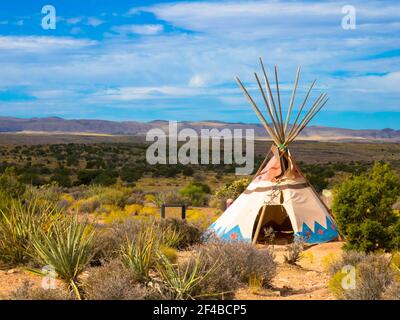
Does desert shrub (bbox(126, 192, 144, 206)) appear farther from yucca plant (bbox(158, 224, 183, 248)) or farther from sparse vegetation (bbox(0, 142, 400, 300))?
yucca plant (bbox(158, 224, 183, 248))

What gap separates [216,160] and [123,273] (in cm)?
5365

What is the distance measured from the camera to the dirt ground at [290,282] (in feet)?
26.9

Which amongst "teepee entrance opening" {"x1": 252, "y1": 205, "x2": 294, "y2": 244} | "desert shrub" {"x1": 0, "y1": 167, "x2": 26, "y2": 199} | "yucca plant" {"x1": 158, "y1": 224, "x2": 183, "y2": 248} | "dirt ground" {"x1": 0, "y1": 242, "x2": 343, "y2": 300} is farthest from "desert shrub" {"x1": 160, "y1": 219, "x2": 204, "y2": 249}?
"desert shrub" {"x1": 0, "y1": 167, "x2": 26, "y2": 199}

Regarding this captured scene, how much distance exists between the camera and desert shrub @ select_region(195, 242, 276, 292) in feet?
27.2

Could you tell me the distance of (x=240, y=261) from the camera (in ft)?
28.5

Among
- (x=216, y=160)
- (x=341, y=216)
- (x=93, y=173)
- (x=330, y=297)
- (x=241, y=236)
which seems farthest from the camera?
(x=216, y=160)

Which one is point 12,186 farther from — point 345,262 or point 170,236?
point 345,262

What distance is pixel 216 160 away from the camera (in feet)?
200

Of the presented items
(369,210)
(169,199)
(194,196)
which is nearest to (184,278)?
(369,210)

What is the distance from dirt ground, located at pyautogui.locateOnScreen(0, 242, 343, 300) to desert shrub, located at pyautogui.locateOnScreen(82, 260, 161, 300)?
3.30 feet

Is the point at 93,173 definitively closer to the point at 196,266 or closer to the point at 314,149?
the point at 196,266

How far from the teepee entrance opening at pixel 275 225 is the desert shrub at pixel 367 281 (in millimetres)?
5136

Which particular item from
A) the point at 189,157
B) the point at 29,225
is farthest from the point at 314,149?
the point at 29,225

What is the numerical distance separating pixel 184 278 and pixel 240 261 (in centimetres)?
162
